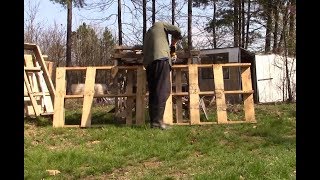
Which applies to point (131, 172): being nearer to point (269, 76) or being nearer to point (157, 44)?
point (157, 44)

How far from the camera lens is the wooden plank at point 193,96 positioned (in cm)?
855

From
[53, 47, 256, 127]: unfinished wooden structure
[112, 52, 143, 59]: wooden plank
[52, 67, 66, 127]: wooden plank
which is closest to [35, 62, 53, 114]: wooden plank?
[52, 67, 66, 127]: wooden plank

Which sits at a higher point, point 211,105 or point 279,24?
point 279,24

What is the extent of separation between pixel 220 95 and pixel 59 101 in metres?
3.50

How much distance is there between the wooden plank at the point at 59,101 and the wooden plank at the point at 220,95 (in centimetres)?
333

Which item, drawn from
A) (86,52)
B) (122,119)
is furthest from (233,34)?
(122,119)

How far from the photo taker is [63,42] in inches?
1096

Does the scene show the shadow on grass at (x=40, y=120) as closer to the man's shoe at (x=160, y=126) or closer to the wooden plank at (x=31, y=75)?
the wooden plank at (x=31, y=75)

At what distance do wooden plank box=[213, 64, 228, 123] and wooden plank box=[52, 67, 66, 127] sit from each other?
3.33 m

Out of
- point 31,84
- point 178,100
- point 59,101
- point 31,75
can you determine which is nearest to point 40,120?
point 59,101

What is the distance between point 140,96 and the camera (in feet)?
29.3

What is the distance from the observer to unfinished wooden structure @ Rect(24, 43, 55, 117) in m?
9.18

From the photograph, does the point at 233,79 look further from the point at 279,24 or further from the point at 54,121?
the point at 54,121
